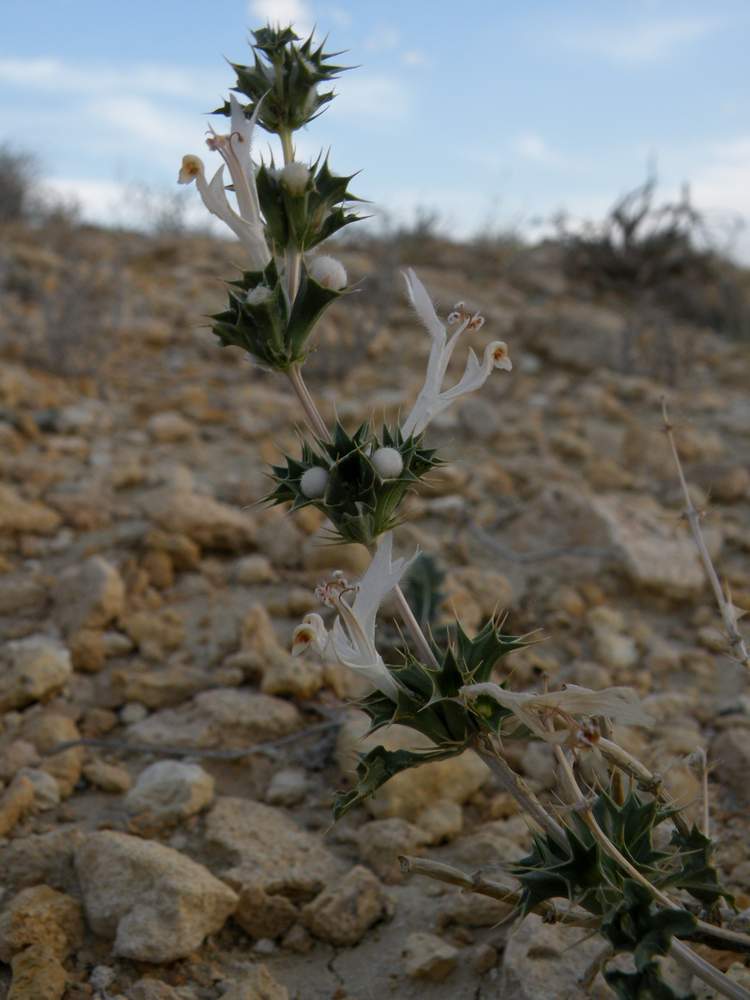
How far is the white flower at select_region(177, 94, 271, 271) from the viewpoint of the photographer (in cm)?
162

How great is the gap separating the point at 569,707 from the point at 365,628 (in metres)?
0.36

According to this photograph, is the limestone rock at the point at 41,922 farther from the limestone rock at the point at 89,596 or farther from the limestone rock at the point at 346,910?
the limestone rock at the point at 89,596

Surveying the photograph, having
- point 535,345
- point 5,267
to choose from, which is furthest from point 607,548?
point 5,267

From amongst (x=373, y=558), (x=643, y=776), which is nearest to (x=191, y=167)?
(x=373, y=558)

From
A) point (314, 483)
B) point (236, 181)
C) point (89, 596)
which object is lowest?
point (89, 596)

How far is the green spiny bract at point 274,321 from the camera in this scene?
1604 millimetres

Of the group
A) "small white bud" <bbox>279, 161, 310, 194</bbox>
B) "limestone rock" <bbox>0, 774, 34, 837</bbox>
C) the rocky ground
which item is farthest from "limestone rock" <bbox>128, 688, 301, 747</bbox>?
"small white bud" <bbox>279, 161, 310, 194</bbox>

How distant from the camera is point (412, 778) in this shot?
2.65 meters

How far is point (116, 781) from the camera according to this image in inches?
105

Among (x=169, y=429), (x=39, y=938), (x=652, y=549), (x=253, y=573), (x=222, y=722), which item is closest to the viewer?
(x=39, y=938)

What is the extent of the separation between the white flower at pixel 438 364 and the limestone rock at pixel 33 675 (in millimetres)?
1769

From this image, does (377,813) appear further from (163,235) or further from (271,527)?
(163,235)

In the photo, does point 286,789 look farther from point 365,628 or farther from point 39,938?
point 365,628

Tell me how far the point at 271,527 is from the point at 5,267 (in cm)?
421
